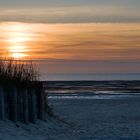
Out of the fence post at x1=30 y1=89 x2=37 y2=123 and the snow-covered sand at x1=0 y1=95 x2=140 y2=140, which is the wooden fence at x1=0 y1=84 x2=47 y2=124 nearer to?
the fence post at x1=30 y1=89 x2=37 y2=123

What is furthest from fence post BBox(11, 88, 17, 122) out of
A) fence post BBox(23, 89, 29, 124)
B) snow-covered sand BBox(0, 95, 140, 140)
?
fence post BBox(23, 89, 29, 124)

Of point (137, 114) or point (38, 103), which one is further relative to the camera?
point (137, 114)

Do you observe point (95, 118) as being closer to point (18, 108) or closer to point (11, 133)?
point (18, 108)

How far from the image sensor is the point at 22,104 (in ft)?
66.5

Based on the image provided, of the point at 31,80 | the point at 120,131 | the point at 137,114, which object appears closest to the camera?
the point at 120,131

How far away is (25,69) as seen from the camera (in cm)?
2202

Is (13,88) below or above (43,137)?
above

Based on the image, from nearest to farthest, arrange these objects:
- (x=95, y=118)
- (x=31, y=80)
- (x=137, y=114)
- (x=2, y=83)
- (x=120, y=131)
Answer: (x=2, y=83)
(x=120, y=131)
(x=31, y=80)
(x=95, y=118)
(x=137, y=114)

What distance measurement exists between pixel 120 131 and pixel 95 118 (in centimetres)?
675

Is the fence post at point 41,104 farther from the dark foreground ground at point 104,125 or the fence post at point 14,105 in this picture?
the fence post at point 14,105

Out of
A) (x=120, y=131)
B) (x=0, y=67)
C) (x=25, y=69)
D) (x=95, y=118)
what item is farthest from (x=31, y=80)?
(x=95, y=118)

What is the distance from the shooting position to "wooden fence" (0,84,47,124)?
19359 millimetres

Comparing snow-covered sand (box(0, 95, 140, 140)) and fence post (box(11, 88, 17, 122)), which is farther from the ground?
fence post (box(11, 88, 17, 122))

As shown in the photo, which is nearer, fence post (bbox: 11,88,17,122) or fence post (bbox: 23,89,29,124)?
fence post (bbox: 11,88,17,122)
